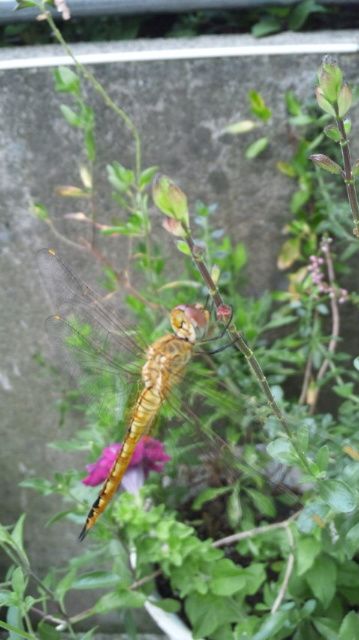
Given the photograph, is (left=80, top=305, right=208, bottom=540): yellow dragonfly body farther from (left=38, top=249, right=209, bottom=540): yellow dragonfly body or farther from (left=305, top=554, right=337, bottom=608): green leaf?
A: (left=305, top=554, right=337, bottom=608): green leaf

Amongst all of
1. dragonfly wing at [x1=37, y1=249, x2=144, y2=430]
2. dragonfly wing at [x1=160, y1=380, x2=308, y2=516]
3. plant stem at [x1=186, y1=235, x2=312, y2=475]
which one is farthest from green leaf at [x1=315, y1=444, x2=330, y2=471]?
dragonfly wing at [x1=37, y1=249, x2=144, y2=430]

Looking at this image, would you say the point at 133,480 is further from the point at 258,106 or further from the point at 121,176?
the point at 258,106

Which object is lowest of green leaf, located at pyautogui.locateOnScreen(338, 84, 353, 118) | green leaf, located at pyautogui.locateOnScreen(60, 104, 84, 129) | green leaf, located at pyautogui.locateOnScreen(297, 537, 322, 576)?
green leaf, located at pyautogui.locateOnScreen(297, 537, 322, 576)

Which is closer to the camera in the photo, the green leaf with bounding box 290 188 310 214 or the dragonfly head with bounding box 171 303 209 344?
the dragonfly head with bounding box 171 303 209 344

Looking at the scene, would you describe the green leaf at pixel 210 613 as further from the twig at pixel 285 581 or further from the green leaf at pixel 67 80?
the green leaf at pixel 67 80

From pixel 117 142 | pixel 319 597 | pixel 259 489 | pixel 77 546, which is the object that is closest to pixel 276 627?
pixel 319 597

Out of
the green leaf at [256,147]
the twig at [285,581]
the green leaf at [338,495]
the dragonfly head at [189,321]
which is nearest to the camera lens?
the green leaf at [338,495]

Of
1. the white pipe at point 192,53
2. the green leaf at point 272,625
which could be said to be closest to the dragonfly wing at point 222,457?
the green leaf at point 272,625
